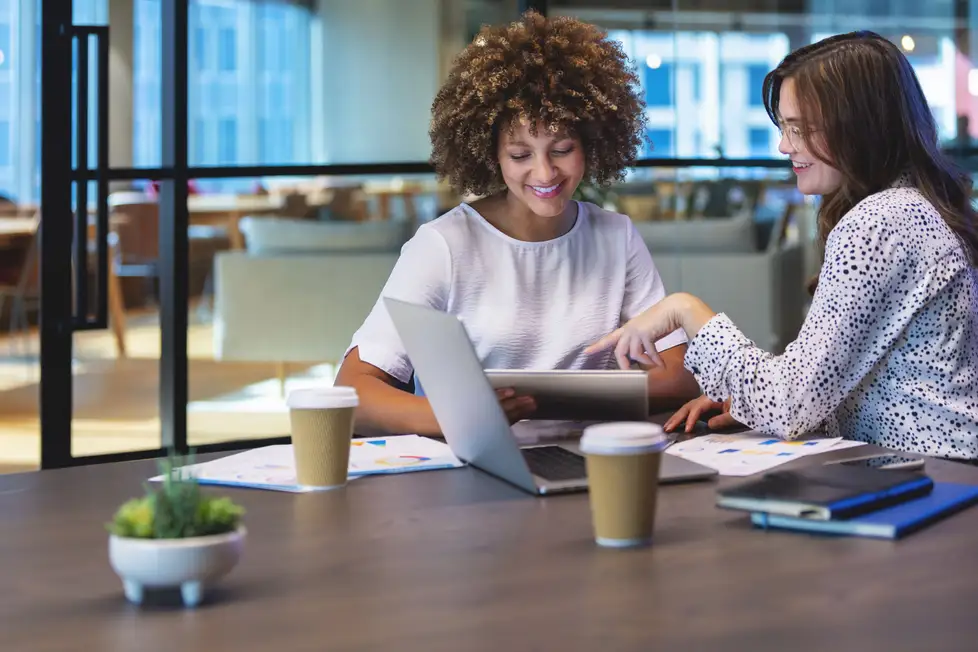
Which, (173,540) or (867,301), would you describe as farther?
(867,301)

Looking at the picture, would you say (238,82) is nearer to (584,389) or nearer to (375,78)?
(375,78)

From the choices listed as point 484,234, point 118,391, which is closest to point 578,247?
point 484,234

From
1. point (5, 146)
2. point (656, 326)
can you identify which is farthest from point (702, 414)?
point (5, 146)

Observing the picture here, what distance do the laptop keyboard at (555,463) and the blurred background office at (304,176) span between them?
196 centimetres

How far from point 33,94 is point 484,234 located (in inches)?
Result: 68.0

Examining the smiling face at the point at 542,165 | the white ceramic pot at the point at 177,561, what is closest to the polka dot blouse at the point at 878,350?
the smiling face at the point at 542,165

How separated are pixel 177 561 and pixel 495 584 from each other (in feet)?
0.87

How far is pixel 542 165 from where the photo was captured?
2209 mm

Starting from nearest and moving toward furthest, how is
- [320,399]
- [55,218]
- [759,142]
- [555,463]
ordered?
[320,399], [555,463], [55,218], [759,142]

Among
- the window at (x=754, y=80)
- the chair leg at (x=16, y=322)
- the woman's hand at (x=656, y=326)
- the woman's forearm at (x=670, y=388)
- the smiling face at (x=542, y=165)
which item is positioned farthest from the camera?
the chair leg at (x=16, y=322)

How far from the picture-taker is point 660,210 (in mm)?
4945

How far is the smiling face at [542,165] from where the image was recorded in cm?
222

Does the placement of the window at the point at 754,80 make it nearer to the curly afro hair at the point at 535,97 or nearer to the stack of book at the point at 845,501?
the curly afro hair at the point at 535,97

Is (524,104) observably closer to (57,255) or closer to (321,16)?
(57,255)
